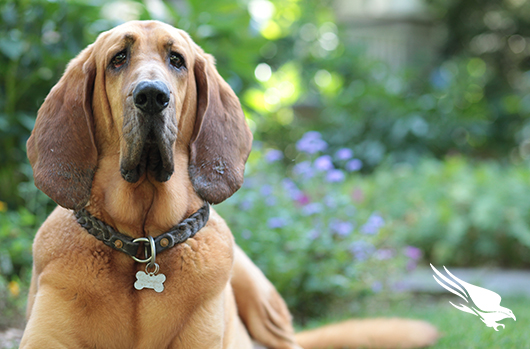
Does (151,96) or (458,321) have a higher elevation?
(151,96)

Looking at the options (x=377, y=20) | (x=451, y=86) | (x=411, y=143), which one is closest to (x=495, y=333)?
(x=411, y=143)

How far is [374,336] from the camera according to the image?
10.6 ft

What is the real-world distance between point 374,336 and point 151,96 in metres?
2.21

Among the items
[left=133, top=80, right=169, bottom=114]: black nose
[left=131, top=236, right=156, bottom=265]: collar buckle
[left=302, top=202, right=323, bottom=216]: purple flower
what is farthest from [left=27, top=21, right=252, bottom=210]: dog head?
[left=302, top=202, right=323, bottom=216]: purple flower

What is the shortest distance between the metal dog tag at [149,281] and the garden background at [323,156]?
2.08m

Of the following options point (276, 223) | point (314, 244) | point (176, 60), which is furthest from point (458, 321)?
point (176, 60)

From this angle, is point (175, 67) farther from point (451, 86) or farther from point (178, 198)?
point (451, 86)

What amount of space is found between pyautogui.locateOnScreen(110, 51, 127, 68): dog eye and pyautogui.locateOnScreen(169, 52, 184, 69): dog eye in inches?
7.3

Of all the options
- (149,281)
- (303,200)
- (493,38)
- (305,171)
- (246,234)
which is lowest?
(246,234)

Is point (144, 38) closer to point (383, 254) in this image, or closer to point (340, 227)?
point (340, 227)

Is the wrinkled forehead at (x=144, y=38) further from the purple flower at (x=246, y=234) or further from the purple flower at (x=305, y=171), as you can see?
the purple flower at (x=305, y=171)

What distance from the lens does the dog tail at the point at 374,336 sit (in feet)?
10.5

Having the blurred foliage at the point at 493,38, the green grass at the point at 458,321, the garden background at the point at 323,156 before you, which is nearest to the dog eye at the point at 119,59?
the garden background at the point at 323,156

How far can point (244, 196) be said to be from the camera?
15.8 ft
